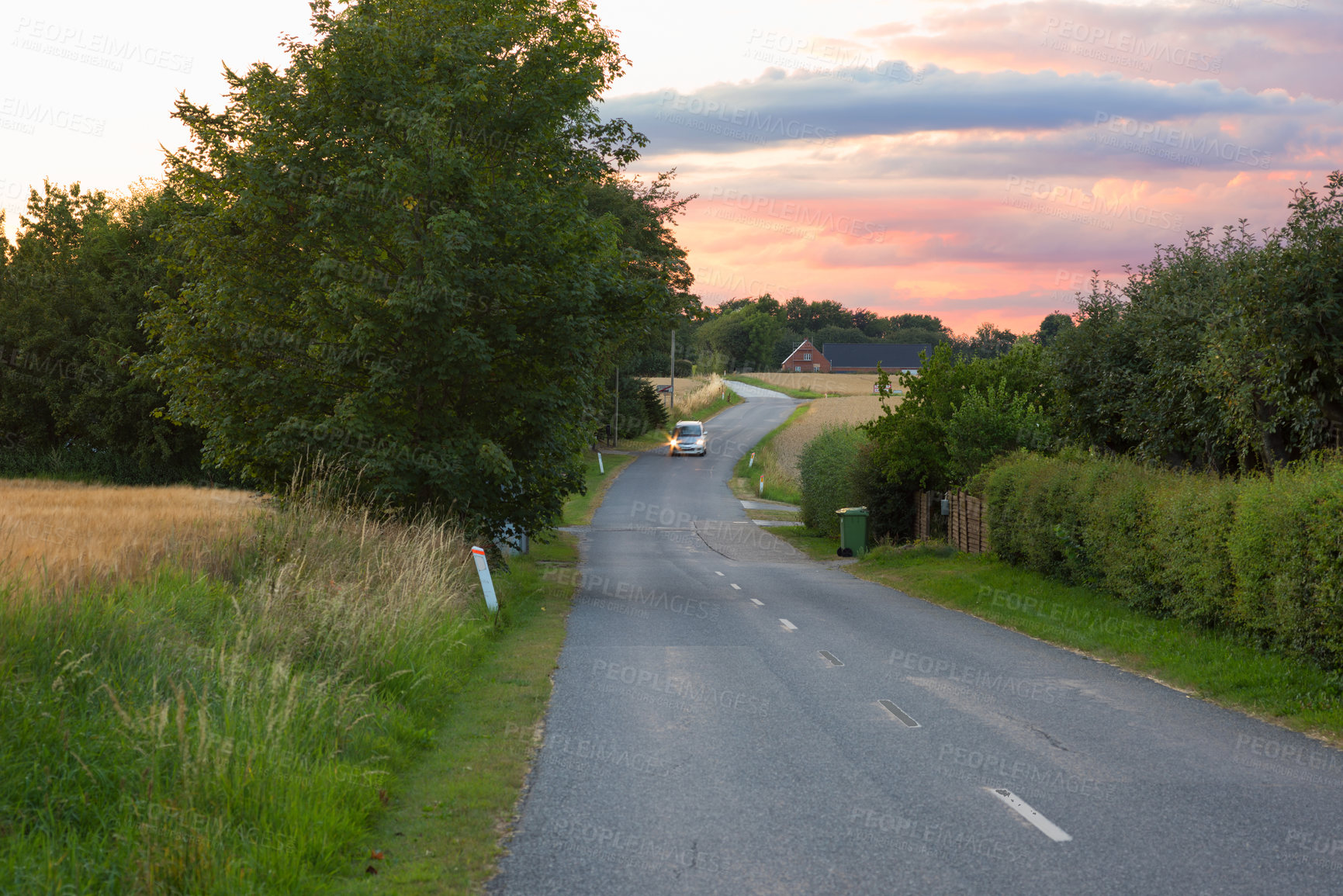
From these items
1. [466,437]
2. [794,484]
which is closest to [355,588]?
[466,437]

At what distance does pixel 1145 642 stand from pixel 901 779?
7076 mm

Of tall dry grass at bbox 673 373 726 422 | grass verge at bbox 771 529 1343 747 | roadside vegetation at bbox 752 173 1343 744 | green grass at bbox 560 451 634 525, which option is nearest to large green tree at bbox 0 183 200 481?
green grass at bbox 560 451 634 525

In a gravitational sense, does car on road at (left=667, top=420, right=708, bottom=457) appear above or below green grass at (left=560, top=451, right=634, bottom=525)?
above

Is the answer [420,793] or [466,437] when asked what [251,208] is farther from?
[420,793]

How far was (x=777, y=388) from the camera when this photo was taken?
123875 millimetres

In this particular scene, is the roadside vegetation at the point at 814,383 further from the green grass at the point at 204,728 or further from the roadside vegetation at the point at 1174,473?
the green grass at the point at 204,728

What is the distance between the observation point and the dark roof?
6088 inches

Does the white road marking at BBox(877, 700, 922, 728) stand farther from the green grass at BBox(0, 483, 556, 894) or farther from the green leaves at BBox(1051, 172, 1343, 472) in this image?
the green leaves at BBox(1051, 172, 1343, 472)

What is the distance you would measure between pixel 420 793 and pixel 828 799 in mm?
2618

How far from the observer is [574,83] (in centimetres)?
1888

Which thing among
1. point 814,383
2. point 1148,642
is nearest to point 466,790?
point 1148,642

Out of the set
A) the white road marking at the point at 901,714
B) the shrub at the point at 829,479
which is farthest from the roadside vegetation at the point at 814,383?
the white road marking at the point at 901,714

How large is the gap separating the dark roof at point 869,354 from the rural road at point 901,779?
14448 cm

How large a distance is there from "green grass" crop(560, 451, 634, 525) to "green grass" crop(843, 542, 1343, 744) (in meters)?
13.6
